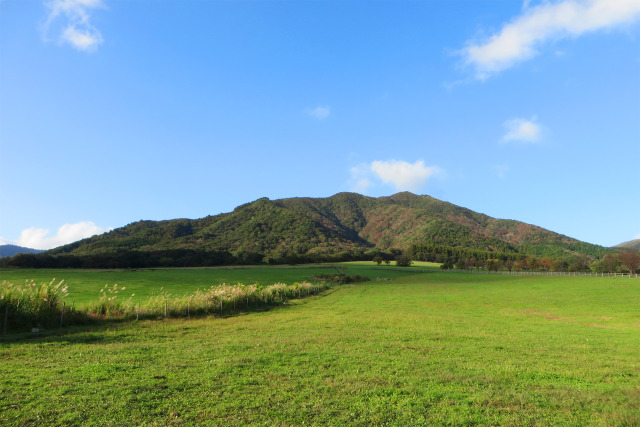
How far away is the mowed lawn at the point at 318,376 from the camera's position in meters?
7.94

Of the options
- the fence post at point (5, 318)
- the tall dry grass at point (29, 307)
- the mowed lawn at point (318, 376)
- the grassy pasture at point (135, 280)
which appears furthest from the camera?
the grassy pasture at point (135, 280)

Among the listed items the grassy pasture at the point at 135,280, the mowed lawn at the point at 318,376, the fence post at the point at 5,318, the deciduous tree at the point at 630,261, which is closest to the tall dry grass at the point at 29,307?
the fence post at the point at 5,318

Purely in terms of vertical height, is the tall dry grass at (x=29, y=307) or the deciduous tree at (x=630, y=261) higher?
the tall dry grass at (x=29, y=307)

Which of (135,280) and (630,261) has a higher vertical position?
(135,280)

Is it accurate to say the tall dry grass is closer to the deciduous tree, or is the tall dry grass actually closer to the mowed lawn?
the mowed lawn

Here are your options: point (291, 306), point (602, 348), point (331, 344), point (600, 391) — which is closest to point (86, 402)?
point (331, 344)

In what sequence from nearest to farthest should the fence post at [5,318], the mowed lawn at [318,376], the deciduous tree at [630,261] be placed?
1. the mowed lawn at [318,376]
2. the fence post at [5,318]
3. the deciduous tree at [630,261]

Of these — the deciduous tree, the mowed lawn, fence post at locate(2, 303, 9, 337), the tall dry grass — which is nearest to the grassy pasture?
the tall dry grass

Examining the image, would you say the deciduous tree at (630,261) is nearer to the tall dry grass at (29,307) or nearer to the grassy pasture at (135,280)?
the grassy pasture at (135,280)

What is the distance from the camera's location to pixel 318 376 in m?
10.9

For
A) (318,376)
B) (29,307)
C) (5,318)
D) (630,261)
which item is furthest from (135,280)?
(630,261)

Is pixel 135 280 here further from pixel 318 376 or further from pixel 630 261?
pixel 630 261

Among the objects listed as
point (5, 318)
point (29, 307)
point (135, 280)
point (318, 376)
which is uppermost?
point (29, 307)

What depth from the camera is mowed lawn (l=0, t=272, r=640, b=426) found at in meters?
7.94
